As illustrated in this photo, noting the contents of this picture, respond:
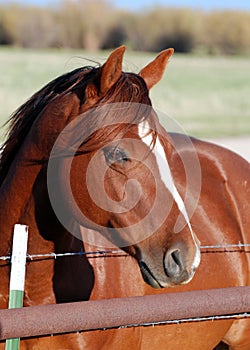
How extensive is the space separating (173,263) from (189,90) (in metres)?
29.3

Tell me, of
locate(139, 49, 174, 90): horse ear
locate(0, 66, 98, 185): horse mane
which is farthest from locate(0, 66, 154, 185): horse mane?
locate(139, 49, 174, 90): horse ear

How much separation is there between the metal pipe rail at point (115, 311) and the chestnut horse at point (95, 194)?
0.15 m

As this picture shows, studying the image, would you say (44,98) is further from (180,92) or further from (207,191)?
(180,92)

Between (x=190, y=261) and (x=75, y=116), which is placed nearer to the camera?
(x=190, y=261)

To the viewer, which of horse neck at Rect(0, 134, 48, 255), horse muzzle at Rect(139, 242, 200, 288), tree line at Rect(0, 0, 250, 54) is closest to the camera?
horse muzzle at Rect(139, 242, 200, 288)

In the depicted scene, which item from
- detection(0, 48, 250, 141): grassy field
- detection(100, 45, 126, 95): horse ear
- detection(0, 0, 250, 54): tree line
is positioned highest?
detection(0, 0, 250, 54): tree line

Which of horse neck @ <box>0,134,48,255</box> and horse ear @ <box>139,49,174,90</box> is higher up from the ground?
horse ear @ <box>139,49,174,90</box>

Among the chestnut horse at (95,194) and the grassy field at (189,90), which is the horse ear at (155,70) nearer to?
the chestnut horse at (95,194)

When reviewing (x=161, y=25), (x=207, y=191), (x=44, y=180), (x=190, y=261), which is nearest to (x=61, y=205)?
(x=44, y=180)

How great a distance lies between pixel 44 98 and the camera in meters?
2.88

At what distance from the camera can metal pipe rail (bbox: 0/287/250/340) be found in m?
2.18

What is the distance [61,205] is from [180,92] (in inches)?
1110

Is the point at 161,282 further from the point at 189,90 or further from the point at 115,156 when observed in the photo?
the point at 189,90

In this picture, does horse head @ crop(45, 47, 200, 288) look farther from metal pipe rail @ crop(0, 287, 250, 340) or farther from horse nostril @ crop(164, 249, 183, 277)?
metal pipe rail @ crop(0, 287, 250, 340)
